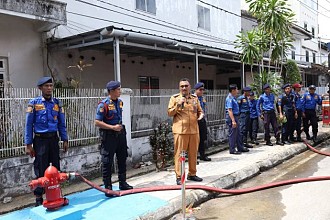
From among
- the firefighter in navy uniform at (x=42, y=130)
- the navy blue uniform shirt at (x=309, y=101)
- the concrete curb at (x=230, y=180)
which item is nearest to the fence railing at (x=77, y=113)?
the firefighter in navy uniform at (x=42, y=130)

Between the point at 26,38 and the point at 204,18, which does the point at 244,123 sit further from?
the point at 204,18

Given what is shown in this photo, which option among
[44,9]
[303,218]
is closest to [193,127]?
[303,218]

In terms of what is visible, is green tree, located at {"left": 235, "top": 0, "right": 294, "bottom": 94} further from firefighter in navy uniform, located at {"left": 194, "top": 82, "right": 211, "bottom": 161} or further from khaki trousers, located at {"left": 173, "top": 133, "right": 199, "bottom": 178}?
khaki trousers, located at {"left": 173, "top": 133, "right": 199, "bottom": 178}

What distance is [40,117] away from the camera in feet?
15.1

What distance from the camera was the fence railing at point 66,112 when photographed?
18.2ft

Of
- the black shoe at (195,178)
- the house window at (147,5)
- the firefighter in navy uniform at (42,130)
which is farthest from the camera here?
the house window at (147,5)

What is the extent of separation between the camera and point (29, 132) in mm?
4500

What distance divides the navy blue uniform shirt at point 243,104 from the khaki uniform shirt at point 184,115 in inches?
161

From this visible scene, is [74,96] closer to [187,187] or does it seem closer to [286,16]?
[187,187]

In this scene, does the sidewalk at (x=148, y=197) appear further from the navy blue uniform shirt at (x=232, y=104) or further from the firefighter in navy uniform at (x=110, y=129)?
the navy blue uniform shirt at (x=232, y=104)

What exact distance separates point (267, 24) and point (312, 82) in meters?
17.5

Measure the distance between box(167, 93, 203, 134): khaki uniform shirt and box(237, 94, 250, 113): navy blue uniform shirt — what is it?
4.08m

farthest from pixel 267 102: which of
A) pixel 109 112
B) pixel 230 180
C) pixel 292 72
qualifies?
pixel 292 72

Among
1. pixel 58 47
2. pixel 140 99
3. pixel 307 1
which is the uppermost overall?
pixel 307 1
